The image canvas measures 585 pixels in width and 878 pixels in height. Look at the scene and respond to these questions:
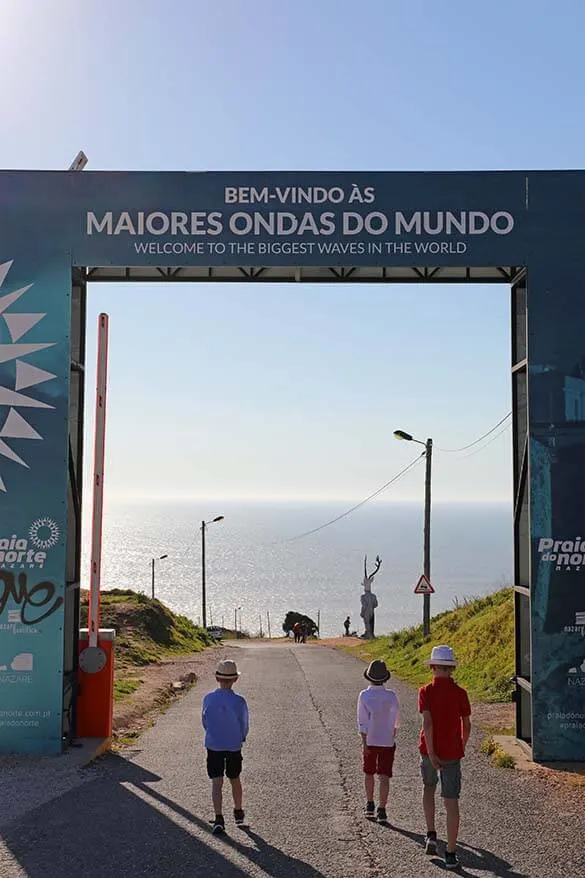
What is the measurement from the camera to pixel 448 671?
913cm

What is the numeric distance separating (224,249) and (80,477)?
371cm

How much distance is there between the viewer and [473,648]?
83.3 ft

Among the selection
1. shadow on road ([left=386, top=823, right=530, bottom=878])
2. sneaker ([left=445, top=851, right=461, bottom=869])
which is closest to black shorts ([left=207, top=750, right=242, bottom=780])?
shadow on road ([left=386, top=823, right=530, bottom=878])

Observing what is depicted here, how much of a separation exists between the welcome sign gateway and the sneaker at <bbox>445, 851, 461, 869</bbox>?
4739 mm

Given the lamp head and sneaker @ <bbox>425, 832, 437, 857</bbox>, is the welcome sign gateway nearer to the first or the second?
sneaker @ <bbox>425, 832, 437, 857</bbox>

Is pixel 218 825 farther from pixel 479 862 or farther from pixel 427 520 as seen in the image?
pixel 427 520

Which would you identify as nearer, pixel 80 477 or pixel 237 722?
pixel 237 722

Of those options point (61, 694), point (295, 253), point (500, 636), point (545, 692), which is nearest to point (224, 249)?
point (295, 253)

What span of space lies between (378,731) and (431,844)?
1.37 meters

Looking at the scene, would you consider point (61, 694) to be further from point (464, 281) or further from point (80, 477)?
point (464, 281)

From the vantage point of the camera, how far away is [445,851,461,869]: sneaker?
8522 millimetres

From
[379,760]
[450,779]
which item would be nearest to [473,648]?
[379,760]

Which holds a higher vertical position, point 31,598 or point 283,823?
point 31,598

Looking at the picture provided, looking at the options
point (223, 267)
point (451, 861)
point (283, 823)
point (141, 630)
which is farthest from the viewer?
point (141, 630)
